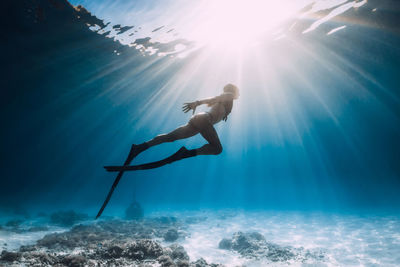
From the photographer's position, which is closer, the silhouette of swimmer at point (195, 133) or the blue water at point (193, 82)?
the silhouette of swimmer at point (195, 133)

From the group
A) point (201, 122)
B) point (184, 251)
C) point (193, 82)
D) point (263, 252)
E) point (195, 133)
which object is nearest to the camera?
point (201, 122)

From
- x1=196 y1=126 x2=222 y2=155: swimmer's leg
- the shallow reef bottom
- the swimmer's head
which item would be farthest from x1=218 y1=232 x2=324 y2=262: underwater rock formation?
the swimmer's head

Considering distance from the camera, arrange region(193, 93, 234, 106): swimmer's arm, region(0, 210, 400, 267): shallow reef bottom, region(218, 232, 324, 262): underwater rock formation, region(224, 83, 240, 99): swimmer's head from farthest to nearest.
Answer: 1. region(218, 232, 324, 262): underwater rock formation
2. region(0, 210, 400, 267): shallow reef bottom
3. region(224, 83, 240, 99): swimmer's head
4. region(193, 93, 234, 106): swimmer's arm

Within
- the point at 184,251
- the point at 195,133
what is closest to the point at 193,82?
the point at 184,251

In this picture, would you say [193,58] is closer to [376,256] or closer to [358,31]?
[358,31]

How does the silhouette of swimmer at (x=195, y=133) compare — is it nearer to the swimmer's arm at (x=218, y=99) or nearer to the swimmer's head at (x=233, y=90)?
the swimmer's arm at (x=218, y=99)

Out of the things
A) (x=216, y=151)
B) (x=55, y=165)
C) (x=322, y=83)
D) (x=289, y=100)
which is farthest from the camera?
(x=55, y=165)

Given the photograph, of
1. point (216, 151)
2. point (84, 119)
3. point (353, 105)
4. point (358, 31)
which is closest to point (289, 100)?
point (353, 105)

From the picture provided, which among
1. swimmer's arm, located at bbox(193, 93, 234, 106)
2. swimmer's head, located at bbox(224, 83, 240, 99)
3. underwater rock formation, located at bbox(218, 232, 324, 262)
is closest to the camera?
swimmer's arm, located at bbox(193, 93, 234, 106)

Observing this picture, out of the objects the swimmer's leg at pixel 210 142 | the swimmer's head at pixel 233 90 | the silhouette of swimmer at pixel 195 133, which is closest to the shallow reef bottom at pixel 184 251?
the silhouette of swimmer at pixel 195 133

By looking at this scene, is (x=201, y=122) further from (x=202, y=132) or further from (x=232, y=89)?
(x=232, y=89)

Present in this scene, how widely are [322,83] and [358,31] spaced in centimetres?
783

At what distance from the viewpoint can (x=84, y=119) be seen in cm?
3028

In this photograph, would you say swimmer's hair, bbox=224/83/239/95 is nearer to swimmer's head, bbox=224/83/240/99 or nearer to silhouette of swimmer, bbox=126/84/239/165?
swimmer's head, bbox=224/83/240/99
